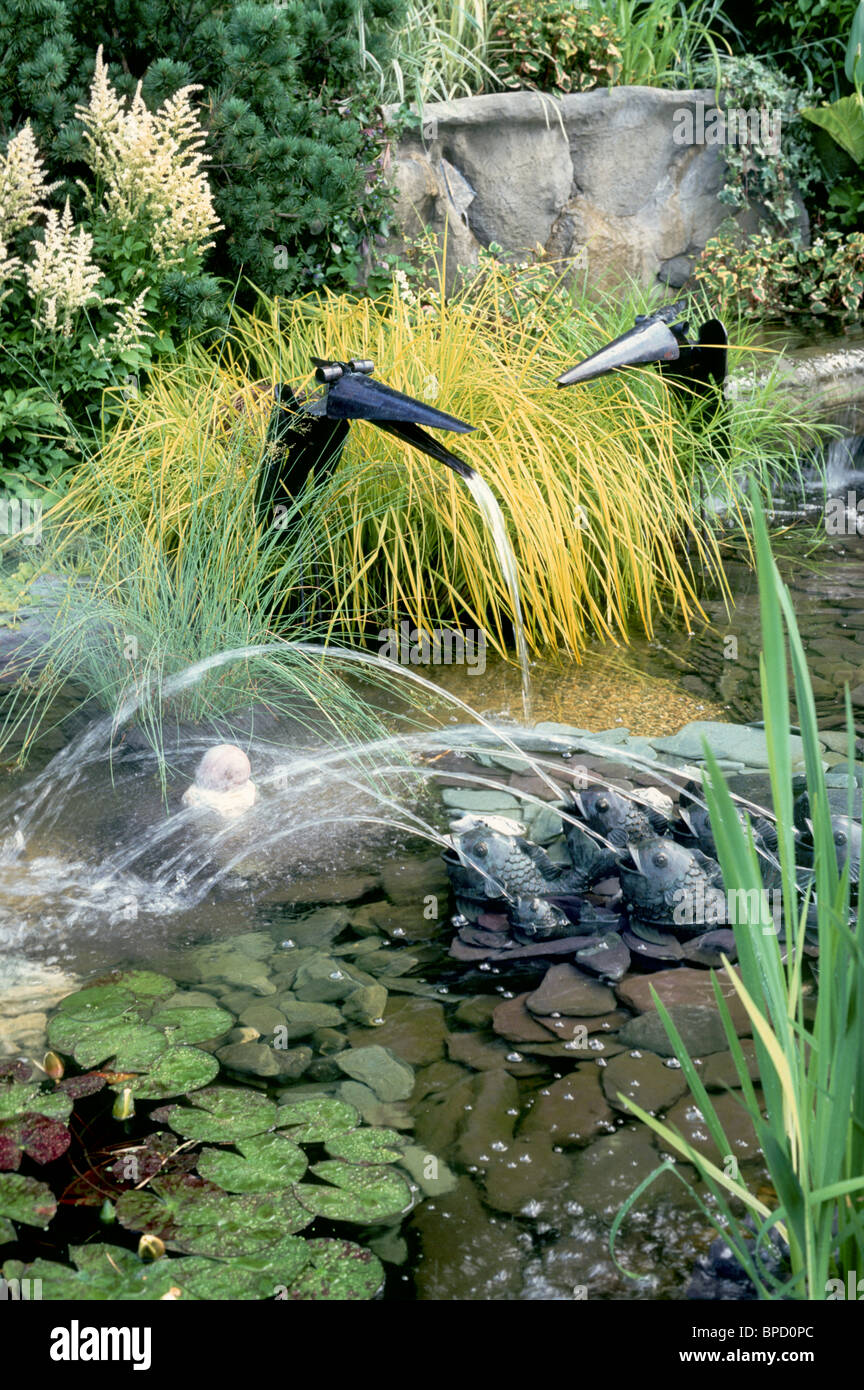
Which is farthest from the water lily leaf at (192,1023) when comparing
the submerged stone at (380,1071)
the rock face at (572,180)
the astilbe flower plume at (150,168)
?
the rock face at (572,180)

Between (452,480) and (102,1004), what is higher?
(452,480)

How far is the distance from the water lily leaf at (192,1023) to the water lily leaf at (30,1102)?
24 cm

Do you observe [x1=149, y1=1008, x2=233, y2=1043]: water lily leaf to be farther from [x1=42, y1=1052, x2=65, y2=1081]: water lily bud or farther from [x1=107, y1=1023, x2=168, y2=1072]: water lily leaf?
[x1=42, y1=1052, x2=65, y2=1081]: water lily bud

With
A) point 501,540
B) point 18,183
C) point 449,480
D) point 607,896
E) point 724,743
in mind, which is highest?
point 18,183

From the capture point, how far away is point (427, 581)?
4453 mm

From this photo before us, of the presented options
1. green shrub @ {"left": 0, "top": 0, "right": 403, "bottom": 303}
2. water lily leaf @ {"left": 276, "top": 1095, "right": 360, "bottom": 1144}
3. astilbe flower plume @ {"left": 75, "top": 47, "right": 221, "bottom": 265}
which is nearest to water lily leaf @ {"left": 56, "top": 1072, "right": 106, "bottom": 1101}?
water lily leaf @ {"left": 276, "top": 1095, "right": 360, "bottom": 1144}

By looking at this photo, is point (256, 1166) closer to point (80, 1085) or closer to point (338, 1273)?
point (338, 1273)

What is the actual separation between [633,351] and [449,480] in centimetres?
83

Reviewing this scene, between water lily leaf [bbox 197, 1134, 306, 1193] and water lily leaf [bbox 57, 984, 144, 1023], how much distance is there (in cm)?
43

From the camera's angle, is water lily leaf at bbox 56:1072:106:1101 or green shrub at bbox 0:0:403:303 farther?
green shrub at bbox 0:0:403:303

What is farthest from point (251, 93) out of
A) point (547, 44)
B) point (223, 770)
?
point (223, 770)

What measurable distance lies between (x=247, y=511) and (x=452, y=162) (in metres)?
3.97

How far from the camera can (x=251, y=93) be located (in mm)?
5121

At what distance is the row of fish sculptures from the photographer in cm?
263
